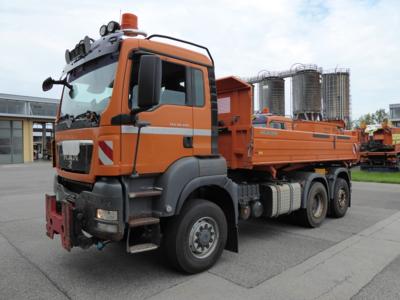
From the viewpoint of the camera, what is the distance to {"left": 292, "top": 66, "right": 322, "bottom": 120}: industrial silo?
25109 millimetres

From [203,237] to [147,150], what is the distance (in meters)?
1.33

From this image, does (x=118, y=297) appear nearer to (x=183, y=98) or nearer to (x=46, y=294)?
(x=46, y=294)

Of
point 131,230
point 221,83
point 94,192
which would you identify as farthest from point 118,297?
point 221,83

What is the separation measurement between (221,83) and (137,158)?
229 centimetres

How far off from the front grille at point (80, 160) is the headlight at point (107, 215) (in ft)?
1.64

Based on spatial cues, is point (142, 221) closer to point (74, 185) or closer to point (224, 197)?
point (74, 185)

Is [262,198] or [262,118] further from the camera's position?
[262,118]

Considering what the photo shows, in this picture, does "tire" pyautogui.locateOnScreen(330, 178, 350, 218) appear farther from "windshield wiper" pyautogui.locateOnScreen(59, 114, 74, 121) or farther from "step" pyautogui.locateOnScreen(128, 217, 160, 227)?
"windshield wiper" pyautogui.locateOnScreen(59, 114, 74, 121)

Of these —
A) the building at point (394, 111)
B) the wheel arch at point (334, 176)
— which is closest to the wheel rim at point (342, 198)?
the wheel arch at point (334, 176)

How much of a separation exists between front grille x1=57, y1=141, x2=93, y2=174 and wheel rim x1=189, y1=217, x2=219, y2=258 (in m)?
1.45

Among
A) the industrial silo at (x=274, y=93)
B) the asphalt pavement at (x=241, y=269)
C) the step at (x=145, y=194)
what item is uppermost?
the industrial silo at (x=274, y=93)

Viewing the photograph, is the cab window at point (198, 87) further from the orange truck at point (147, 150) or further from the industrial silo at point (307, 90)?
the industrial silo at point (307, 90)

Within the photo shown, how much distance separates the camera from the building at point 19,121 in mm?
30984

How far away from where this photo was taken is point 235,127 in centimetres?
523
